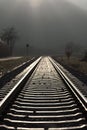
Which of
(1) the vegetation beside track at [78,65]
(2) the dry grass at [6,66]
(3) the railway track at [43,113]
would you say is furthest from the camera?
(1) the vegetation beside track at [78,65]

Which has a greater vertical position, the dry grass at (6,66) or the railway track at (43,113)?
the railway track at (43,113)

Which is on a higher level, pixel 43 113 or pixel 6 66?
pixel 43 113

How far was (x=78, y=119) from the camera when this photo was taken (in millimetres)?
6988

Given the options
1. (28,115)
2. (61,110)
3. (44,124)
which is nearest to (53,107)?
(61,110)

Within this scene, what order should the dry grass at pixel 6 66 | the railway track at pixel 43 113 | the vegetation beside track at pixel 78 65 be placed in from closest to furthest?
the railway track at pixel 43 113 < the dry grass at pixel 6 66 < the vegetation beside track at pixel 78 65

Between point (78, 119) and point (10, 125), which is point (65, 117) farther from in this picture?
point (10, 125)

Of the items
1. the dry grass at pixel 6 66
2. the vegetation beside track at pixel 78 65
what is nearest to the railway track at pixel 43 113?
the dry grass at pixel 6 66

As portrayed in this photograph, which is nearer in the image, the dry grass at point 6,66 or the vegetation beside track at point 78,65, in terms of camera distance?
the dry grass at point 6,66

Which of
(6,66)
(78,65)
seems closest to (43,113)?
(6,66)

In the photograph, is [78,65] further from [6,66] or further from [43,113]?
[43,113]

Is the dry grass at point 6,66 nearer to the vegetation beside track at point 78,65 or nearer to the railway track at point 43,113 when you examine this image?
the vegetation beside track at point 78,65

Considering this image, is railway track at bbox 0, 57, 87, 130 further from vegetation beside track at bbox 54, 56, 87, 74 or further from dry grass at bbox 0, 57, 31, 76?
vegetation beside track at bbox 54, 56, 87, 74

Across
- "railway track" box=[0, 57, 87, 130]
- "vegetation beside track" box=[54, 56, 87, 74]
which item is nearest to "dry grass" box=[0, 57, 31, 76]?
"vegetation beside track" box=[54, 56, 87, 74]

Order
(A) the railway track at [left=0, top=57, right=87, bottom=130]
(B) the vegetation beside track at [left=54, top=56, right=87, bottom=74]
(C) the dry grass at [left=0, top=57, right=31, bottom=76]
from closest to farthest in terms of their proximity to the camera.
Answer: (A) the railway track at [left=0, top=57, right=87, bottom=130], (C) the dry grass at [left=0, top=57, right=31, bottom=76], (B) the vegetation beside track at [left=54, top=56, right=87, bottom=74]
